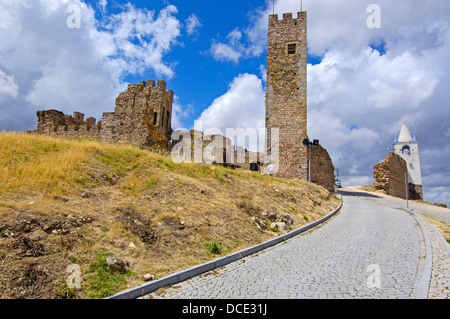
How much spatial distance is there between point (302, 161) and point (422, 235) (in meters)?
13.1

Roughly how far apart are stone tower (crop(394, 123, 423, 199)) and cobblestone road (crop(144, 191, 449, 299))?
46.2 metres

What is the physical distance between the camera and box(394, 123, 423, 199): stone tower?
46888 mm

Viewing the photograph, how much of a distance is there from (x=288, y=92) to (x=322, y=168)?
9.14 meters

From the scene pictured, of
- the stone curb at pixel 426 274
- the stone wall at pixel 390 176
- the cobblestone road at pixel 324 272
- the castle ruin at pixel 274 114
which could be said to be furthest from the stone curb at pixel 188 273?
the stone wall at pixel 390 176

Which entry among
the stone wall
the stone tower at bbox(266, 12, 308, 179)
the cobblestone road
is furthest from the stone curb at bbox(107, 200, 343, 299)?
the stone wall

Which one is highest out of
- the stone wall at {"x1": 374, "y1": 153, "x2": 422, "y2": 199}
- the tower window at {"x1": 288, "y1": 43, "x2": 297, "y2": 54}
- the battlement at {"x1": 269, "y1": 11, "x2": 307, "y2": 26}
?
the battlement at {"x1": 269, "y1": 11, "x2": 307, "y2": 26}

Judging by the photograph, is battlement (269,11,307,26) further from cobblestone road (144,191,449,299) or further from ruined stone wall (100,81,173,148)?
cobblestone road (144,191,449,299)

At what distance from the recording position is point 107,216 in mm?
6891

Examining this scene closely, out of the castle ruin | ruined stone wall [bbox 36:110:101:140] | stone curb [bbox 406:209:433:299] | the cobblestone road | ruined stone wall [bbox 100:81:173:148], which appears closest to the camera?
stone curb [bbox 406:209:433:299]

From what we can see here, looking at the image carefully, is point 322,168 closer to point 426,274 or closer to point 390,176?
point 390,176

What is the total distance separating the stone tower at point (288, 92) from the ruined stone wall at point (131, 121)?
875 centimetres

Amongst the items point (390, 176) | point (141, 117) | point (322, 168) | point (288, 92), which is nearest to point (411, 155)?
point (390, 176)

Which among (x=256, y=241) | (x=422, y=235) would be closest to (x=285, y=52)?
(x=422, y=235)
